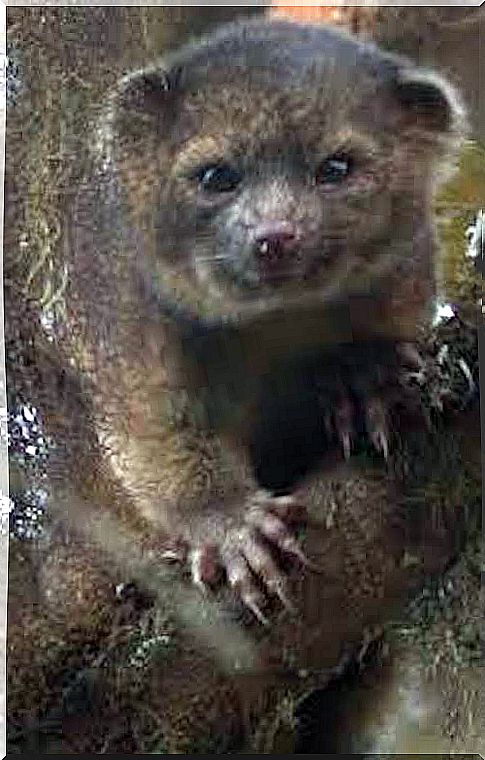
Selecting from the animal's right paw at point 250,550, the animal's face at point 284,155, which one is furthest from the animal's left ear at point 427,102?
the animal's right paw at point 250,550

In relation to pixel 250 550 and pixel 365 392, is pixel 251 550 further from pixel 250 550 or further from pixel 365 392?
pixel 365 392

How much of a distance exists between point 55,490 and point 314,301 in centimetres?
35

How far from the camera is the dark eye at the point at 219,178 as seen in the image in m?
1.49

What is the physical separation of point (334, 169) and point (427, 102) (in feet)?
0.48

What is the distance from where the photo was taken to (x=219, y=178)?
4.94ft

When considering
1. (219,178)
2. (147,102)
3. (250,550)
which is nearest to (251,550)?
(250,550)

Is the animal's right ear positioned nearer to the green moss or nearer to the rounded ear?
the rounded ear

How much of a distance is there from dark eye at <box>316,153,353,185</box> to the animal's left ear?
3.4 inches

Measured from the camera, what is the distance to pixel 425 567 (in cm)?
152

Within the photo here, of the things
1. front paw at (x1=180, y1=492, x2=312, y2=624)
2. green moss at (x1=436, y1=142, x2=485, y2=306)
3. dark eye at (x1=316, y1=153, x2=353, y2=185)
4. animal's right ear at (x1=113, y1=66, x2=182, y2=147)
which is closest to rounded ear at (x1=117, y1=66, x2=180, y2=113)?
animal's right ear at (x1=113, y1=66, x2=182, y2=147)

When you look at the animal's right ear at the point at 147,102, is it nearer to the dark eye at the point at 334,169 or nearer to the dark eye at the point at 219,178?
the dark eye at the point at 219,178

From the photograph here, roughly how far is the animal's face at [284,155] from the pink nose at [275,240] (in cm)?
2

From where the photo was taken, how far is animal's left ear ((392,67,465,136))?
5.11ft

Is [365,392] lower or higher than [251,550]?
higher
